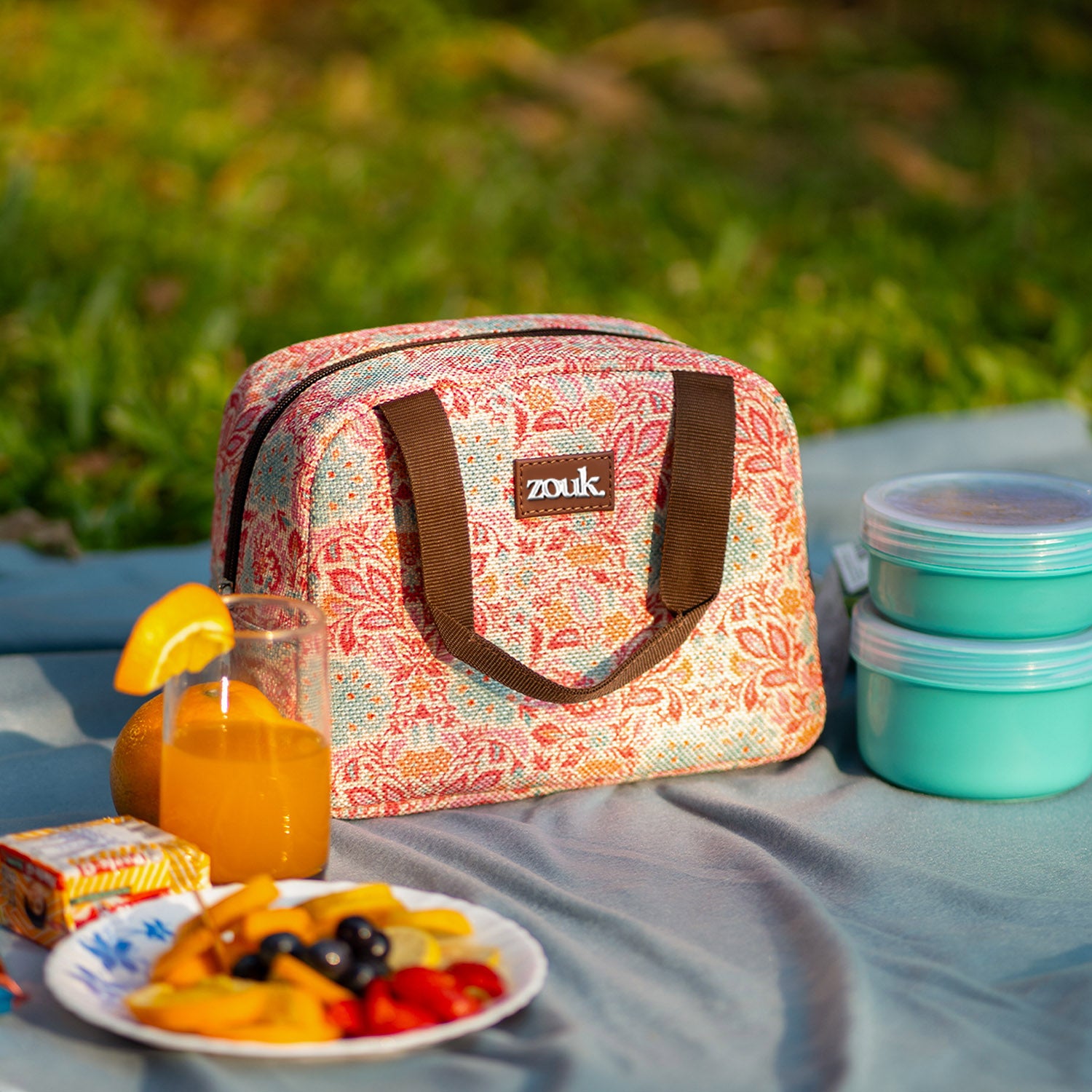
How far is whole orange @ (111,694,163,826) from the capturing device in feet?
5.70

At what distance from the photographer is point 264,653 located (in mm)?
1614

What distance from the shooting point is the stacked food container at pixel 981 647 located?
6.32ft

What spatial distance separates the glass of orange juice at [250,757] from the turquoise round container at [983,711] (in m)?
0.83

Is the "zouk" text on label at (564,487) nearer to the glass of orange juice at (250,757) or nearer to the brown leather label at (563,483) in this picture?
the brown leather label at (563,483)

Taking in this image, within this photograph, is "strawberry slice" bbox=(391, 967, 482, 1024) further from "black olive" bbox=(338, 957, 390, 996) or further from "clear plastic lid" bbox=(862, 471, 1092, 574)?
"clear plastic lid" bbox=(862, 471, 1092, 574)

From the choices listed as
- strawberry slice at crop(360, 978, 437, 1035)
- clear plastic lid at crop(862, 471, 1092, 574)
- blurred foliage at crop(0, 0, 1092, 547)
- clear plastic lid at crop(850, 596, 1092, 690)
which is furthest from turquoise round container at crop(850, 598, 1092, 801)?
blurred foliage at crop(0, 0, 1092, 547)

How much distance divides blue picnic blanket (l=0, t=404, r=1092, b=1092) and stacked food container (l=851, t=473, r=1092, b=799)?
0.06 m

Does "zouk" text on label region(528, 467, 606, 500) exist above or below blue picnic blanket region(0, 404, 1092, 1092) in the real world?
above

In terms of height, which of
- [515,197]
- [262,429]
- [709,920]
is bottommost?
[709,920]

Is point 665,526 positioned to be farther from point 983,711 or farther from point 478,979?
point 478,979

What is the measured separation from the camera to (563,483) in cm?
192

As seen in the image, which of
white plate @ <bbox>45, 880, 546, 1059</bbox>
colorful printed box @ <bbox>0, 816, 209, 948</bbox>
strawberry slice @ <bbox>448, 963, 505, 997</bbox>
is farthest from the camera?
colorful printed box @ <bbox>0, 816, 209, 948</bbox>

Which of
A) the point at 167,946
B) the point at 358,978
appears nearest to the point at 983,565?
the point at 358,978

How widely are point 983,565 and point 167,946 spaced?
3.74 ft
